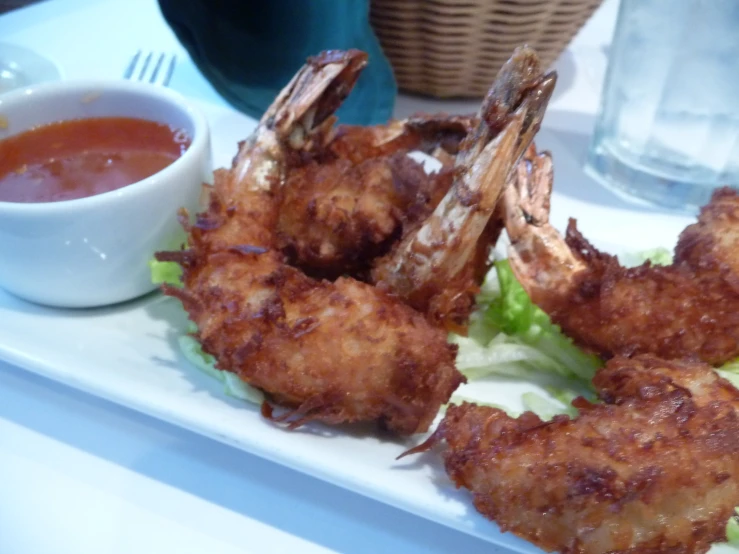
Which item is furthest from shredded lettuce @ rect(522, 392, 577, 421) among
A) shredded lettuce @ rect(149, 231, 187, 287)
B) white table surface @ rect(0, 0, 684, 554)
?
shredded lettuce @ rect(149, 231, 187, 287)

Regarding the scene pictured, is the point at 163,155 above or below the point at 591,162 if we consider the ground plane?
above

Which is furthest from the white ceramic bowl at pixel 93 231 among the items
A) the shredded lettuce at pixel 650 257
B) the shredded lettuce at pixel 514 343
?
the shredded lettuce at pixel 650 257

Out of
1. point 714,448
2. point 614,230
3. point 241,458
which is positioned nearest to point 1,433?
point 241,458

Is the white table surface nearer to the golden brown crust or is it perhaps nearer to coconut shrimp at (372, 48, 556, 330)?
coconut shrimp at (372, 48, 556, 330)

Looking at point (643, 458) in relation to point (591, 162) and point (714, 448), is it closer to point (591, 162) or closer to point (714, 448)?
point (714, 448)

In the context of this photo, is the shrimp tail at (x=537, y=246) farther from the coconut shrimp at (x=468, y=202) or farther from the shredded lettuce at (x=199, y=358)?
the shredded lettuce at (x=199, y=358)

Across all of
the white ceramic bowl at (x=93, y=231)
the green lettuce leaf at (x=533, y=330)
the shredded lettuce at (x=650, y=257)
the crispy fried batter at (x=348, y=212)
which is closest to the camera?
the white ceramic bowl at (x=93, y=231)
